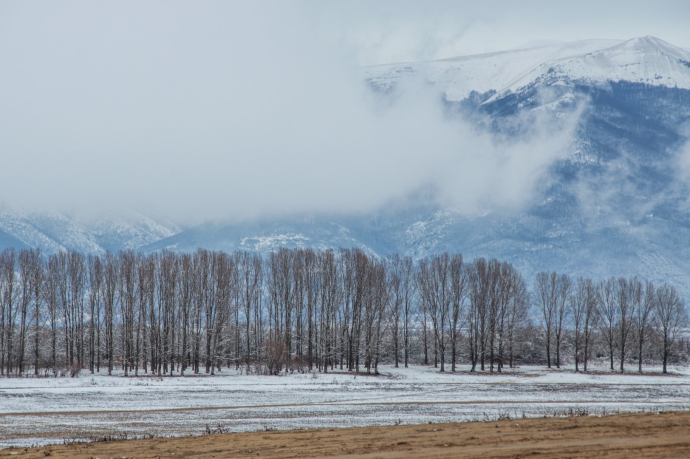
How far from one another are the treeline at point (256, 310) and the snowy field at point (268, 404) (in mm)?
17224

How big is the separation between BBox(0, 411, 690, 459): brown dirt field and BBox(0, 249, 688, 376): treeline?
44.9 meters

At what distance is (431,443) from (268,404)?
19.1 meters

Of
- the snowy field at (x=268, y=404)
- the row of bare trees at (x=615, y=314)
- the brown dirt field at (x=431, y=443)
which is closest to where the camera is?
the brown dirt field at (x=431, y=443)

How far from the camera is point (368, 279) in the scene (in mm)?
78000

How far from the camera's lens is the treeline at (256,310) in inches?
2869

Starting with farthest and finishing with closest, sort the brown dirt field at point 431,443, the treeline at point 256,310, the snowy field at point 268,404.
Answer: the treeline at point 256,310 < the snowy field at point 268,404 < the brown dirt field at point 431,443

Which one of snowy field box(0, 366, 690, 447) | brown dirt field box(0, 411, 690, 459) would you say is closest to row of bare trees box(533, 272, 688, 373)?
snowy field box(0, 366, 690, 447)

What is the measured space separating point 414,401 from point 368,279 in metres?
40.6

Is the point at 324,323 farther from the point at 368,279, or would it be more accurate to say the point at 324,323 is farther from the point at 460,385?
the point at 460,385

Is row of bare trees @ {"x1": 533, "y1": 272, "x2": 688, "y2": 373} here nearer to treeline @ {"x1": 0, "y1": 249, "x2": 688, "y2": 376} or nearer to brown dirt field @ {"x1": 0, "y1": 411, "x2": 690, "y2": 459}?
treeline @ {"x1": 0, "y1": 249, "x2": 688, "y2": 376}

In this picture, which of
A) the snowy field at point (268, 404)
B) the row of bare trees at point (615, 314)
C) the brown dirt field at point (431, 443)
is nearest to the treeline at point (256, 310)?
the row of bare trees at point (615, 314)

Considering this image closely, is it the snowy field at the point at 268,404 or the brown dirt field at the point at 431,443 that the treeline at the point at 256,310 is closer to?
the snowy field at the point at 268,404

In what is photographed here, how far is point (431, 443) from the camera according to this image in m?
18.6

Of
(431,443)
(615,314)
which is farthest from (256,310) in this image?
(431,443)
